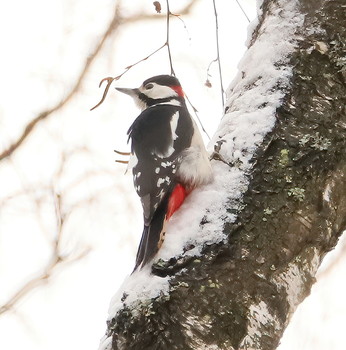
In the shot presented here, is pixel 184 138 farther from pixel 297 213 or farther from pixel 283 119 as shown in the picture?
pixel 297 213

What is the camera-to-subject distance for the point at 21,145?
447 centimetres

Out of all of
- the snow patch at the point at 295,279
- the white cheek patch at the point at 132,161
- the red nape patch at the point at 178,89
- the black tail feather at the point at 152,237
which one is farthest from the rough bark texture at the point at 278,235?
the red nape patch at the point at 178,89

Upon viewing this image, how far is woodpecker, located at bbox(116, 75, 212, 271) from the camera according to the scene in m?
1.77

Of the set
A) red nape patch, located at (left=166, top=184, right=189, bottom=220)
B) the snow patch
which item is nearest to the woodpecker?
red nape patch, located at (left=166, top=184, right=189, bottom=220)

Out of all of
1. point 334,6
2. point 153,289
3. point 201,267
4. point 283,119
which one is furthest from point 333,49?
point 153,289

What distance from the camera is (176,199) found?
1839 millimetres

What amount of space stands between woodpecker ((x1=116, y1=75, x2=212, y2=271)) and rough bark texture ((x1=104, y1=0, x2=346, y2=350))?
0.70ft

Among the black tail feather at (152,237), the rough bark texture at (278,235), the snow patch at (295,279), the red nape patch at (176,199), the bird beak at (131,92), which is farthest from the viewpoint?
the bird beak at (131,92)

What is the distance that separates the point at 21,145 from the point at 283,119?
10.5 ft

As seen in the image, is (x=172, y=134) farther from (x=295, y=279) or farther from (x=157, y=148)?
(x=295, y=279)

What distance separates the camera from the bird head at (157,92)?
106 inches

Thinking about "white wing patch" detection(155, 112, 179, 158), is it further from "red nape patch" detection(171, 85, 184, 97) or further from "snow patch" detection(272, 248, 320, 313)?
"snow patch" detection(272, 248, 320, 313)

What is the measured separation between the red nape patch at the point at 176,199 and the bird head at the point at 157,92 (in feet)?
2.86

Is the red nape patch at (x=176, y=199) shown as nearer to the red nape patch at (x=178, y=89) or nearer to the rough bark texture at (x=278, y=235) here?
the rough bark texture at (x=278, y=235)
